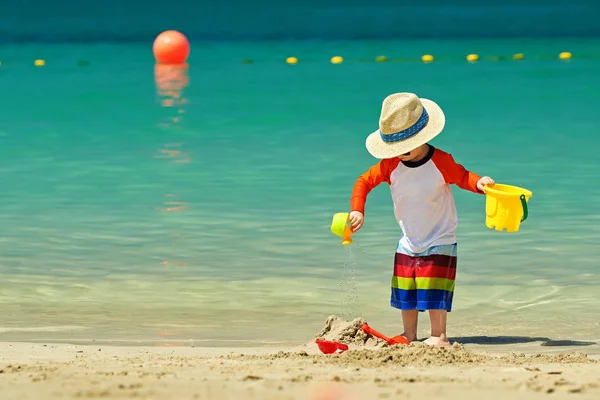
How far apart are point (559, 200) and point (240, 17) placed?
24.3 meters

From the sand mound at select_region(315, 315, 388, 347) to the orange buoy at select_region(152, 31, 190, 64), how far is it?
1953 cm

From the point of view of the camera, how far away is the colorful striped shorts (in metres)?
5.11

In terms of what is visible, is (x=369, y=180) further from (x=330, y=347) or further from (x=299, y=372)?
(x=299, y=372)

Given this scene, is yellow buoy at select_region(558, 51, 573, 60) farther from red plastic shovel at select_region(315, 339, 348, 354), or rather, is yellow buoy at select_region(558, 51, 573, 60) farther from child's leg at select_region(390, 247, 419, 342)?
red plastic shovel at select_region(315, 339, 348, 354)

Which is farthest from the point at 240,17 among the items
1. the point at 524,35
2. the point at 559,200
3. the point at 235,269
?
the point at 235,269

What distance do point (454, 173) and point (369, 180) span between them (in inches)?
15.9

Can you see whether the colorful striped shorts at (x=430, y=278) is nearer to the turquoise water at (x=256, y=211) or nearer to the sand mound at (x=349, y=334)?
the sand mound at (x=349, y=334)

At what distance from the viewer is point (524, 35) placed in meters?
31.6

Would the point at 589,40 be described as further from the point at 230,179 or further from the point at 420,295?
the point at 420,295

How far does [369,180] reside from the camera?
526cm

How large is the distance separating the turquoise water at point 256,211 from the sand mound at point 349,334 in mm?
352

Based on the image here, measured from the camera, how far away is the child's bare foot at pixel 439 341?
508cm

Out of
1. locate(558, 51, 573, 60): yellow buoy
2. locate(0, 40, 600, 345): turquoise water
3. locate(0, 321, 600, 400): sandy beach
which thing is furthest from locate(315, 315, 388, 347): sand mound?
locate(558, 51, 573, 60): yellow buoy

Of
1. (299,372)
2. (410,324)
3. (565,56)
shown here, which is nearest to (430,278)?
(410,324)
